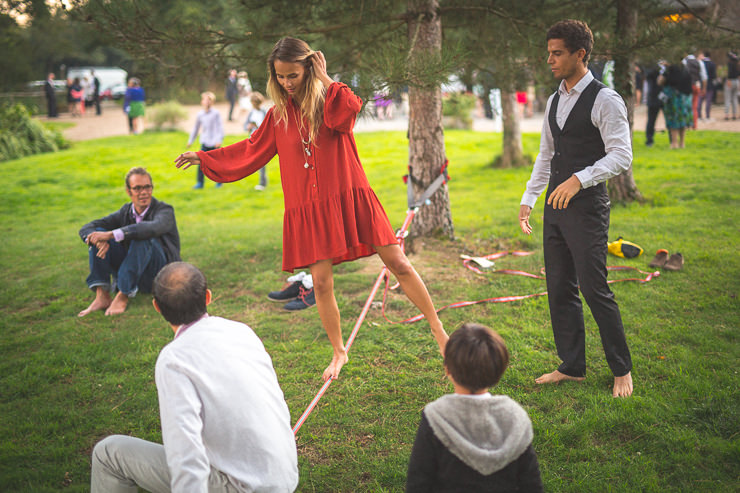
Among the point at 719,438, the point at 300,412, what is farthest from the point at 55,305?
the point at 719,438

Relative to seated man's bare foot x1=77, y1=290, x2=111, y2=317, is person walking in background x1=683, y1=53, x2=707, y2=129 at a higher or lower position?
higher

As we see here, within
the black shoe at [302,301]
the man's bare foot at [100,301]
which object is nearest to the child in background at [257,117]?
the man's bare foot at [100,301]

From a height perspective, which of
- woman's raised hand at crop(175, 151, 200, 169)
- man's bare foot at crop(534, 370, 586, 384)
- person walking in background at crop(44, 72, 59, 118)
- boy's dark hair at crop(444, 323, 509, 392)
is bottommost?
man's bare foot at crop(534, 370, 586, 384)

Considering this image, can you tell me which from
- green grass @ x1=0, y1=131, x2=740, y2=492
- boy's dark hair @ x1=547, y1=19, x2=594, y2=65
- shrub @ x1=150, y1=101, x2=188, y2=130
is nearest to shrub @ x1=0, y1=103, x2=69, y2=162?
shrub @ x1=150, y1=101, x2=188, y2=130

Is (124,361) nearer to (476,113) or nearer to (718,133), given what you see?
(718,133)

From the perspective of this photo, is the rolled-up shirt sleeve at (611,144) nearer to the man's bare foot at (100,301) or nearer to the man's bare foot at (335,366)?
the man's bare foot at (335,366)

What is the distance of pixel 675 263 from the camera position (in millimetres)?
5344

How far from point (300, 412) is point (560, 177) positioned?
2.00 meters

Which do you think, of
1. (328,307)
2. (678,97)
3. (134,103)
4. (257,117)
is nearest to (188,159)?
(328,307)

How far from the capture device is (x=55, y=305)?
18.0ft

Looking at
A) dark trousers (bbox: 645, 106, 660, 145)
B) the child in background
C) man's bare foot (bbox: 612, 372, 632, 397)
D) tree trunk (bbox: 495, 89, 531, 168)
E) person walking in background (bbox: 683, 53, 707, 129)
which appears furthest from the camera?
person walking in background (bbox: 683, 53, 707, 129)

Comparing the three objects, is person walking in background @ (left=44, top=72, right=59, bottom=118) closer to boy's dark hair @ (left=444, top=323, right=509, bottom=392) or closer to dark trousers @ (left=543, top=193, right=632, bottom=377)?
dark trousers @ (left=543, top=193, right=632, bottom=377)

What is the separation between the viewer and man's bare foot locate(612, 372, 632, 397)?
3.27 meters

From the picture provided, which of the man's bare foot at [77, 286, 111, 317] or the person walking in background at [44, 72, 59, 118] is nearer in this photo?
the man's bare foot at [77, 286, 111, 317]
